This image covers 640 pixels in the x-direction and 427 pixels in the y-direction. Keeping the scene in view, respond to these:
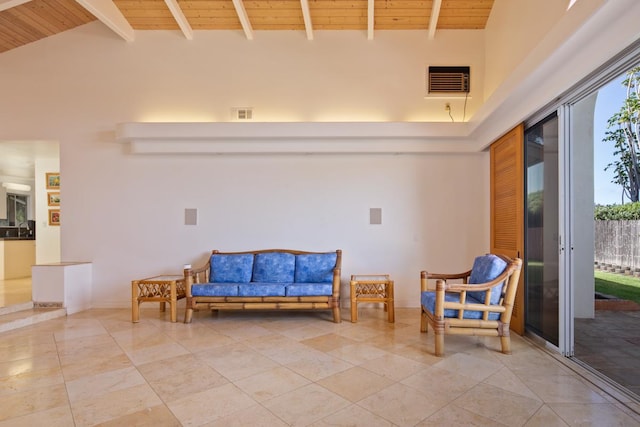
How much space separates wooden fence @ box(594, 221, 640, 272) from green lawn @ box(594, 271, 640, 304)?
11 centimetres

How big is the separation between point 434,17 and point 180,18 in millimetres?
3857

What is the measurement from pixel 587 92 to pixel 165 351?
15.4 ft

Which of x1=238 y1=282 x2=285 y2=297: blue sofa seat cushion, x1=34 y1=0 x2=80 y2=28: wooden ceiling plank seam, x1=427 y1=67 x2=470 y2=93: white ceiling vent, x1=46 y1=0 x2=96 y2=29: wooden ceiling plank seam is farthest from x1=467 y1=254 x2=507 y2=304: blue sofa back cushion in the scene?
x1=34 y1=0 x2=80 y2=28: wooden ceiling plank seam

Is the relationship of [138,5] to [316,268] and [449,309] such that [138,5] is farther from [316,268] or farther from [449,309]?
[449,309]

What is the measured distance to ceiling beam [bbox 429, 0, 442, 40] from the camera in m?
4.52

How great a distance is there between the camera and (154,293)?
440 centimetres

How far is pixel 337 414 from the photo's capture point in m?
2.11

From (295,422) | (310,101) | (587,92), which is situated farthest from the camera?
(310,101)

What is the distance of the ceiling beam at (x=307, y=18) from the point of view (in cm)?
456

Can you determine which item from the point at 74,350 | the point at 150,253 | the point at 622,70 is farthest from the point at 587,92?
the point at 150,253

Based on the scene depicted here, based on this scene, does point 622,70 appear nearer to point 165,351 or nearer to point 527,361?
point 527,361

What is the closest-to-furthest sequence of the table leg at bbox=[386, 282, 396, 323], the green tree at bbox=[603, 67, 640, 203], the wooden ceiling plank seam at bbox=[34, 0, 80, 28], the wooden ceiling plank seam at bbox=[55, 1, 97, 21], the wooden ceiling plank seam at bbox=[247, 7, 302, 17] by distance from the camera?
the green tree at bbox=[603, 67, 640, 203], the table leg at bbox=[386, 282, 396, 323], the wooden ceiling plank seam at bbox=[34, 0, 80, 28], the wooden ceiling plank seam at bbox=[55, 1, 97, 21], the wooden ceiling plank seam at bbox=[247, 7, 302, 17]

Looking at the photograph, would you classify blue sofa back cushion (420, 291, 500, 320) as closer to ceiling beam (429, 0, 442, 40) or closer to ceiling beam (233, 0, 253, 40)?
ceiling beam (429, 0, 442, 40)

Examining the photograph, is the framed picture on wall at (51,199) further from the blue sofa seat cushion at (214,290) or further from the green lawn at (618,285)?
the green lawn at (618,285)
